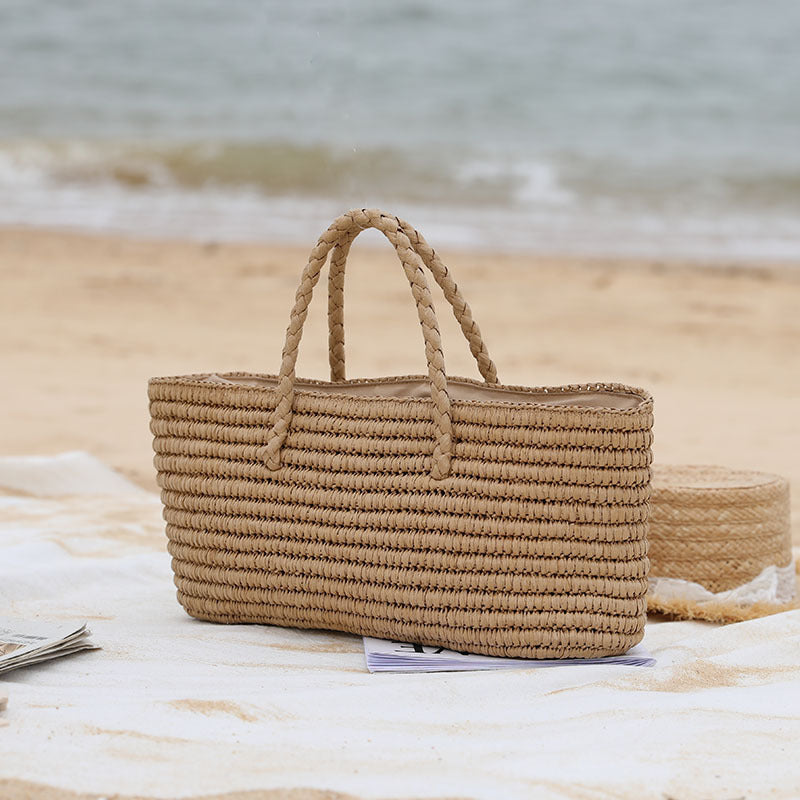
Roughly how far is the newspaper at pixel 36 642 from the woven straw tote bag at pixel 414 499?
9.1 inches

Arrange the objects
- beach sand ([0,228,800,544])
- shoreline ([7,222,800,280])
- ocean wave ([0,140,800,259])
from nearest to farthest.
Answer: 1. beach sand ([0,228,800,544])
2. shoreline ([7,222,800,280])
3. ocean wave ([0,140,800,259])

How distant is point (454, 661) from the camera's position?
165cm

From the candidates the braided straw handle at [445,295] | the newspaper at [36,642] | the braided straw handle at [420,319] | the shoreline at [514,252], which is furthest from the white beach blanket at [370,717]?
the shoreline at [514,252]

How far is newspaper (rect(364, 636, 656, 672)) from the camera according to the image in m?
1.62

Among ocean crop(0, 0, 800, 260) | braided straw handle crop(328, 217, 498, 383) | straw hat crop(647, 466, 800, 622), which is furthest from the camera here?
ocean crop(0, 0, 800, 260)

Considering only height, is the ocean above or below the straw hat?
above

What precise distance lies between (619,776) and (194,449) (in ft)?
2.79

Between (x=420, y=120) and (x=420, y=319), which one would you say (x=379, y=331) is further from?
(x=420, y=120)

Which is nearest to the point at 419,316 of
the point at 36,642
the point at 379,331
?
the point at 36,642

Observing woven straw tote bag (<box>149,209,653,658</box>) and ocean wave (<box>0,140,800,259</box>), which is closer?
woven straw tote bag (<box>149,209,653,658</box>)

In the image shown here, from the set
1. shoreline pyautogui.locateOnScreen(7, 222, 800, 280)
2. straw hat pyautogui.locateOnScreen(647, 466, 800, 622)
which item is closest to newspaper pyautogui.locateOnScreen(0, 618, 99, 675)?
straw hat pyautogui.locateOnScreen(647, 466, 800, 622)

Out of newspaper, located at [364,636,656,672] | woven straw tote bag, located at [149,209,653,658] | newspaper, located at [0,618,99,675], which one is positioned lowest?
newspaper, located at [364,636,656,672]

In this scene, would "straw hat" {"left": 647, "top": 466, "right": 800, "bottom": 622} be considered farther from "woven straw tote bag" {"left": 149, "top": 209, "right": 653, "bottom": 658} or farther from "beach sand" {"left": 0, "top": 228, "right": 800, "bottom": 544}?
"beach sand" {"left": 0, "top": 228, "right": 800, "bottom": 544}

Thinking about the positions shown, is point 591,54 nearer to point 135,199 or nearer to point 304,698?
point 135,199
